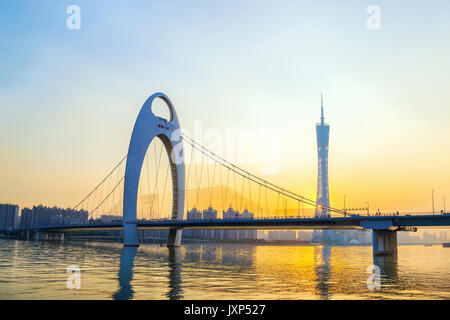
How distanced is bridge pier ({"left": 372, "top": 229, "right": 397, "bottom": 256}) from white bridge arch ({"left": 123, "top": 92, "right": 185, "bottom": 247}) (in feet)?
146

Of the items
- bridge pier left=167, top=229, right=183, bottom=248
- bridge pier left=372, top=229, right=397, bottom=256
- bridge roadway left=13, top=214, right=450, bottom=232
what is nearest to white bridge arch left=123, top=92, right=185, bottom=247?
bridge pier left=167, top=229, right=183, bottom=248

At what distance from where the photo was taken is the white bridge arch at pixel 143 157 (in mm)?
87562

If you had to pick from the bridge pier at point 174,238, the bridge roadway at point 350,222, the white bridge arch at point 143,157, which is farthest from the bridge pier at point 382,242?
the bridge pier at point 174,238

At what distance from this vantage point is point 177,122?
100250 mm

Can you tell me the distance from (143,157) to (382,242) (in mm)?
50401

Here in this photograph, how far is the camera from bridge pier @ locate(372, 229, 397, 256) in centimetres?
6931

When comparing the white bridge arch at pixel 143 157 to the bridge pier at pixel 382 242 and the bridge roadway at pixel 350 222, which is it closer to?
the bridge roadway at pixel 350 222

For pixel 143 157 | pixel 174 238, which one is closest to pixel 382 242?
pixel 174 238

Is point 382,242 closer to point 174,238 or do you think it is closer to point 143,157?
point 174,238

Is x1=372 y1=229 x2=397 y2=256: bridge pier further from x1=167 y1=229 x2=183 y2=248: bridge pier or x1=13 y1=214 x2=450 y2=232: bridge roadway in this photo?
x1=167 y1=229 x2=183 y2=248: bridge pier

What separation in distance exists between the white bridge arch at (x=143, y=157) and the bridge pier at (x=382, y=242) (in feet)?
146

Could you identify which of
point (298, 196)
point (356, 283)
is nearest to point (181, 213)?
point (298, 196)
